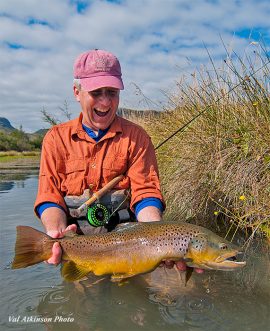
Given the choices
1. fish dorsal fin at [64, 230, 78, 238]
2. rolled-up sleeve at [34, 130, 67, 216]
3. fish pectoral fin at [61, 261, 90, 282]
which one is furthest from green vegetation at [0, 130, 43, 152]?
fish pectoral fin at [61, 261, 90, 282]

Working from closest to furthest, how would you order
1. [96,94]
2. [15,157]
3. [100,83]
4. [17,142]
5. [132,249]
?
[132,249] < [100,83] < [96,94] < [15,157] < [17,142]

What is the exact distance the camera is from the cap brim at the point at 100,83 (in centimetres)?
374

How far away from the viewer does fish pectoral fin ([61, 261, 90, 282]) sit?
329 centimetres

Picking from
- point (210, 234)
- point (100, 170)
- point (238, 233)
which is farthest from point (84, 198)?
point (238, 233)

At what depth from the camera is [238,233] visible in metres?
5.13

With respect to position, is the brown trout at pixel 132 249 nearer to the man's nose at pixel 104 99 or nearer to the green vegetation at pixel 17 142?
the man's nose at pixel 104 99

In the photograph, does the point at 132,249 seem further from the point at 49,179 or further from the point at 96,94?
the point at 96,94

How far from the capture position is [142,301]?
349 centimetres

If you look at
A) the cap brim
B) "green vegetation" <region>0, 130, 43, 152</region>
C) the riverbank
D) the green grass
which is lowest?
the riverbank

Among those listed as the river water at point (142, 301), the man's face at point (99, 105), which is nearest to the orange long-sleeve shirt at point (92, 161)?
the man's face at point (99, 105)

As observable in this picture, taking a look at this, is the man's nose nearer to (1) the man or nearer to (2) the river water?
(1) the man

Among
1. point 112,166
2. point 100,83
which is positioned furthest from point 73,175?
point 100,83

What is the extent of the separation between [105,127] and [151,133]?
401 centimetres

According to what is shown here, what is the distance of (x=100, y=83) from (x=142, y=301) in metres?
1.90
